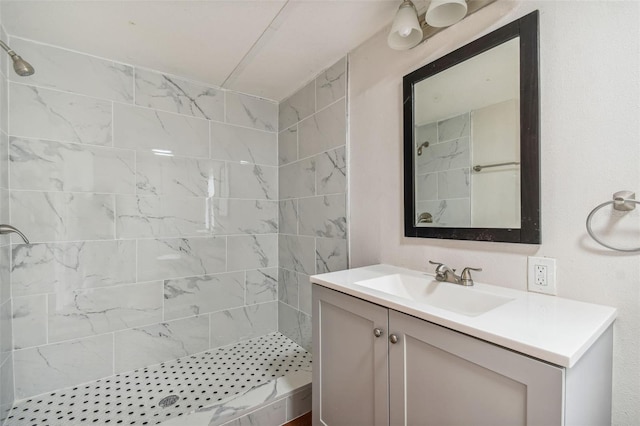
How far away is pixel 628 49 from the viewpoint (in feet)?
2.71

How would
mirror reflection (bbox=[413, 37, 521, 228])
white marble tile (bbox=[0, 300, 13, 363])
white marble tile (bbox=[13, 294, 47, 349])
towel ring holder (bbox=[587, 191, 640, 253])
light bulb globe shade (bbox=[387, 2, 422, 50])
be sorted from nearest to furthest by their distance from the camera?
towel ring holder (bbox=[587, 191, 640, 253]) < mirror reflection (bbox=[413, 37, 521, 228]) < light bulb globe shade (bbox=[387, 2, 422, 50]) < white marble tile (bbox=[0, 300, 13, 363]) < white marble tile (bbox=[13, 294, 47, 349])

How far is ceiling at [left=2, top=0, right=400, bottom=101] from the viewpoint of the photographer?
54.0 inches

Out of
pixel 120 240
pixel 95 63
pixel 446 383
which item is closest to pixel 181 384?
pixel 120 240

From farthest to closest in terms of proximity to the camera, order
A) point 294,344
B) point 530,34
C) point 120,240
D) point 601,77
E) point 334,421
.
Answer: point 294,344
point 120,240
point 334,421
point 530,34
point 601,77

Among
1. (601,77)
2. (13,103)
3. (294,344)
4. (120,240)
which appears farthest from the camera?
(294,344)

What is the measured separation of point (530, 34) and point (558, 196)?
22.8 inches

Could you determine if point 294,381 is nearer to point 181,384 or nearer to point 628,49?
point 181,384

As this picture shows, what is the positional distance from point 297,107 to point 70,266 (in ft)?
6.07

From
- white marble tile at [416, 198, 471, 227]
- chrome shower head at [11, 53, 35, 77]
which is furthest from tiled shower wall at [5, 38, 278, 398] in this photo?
white marble tile at [416, 198, 471, 227]

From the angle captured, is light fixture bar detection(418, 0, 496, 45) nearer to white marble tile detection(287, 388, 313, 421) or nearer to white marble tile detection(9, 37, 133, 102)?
white marble tile detection(9, 37, 133, 102)

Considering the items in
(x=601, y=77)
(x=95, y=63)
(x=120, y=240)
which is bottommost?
(x=120, y=240)

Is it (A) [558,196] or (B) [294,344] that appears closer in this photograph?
(A) [558,196]

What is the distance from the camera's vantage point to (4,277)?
1.47 m

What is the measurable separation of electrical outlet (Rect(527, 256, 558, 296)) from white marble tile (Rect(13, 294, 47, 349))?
2.45 m
